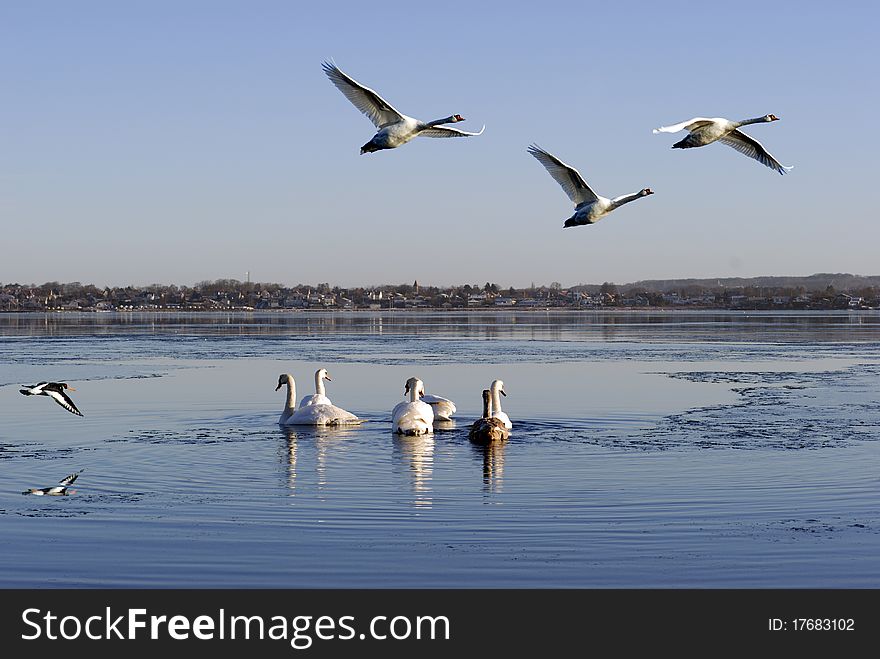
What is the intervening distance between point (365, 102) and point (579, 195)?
3.23 meters

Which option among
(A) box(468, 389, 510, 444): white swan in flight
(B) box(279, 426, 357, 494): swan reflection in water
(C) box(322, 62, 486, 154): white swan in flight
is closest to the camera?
(C) box(322, 62, 486, 154): white swan in flight

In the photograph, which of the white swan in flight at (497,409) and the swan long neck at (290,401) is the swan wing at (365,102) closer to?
the white swan in flight at (497,409)

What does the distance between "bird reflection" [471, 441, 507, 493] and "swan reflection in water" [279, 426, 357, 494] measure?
7.58 ft

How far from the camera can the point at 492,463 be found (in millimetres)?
18625

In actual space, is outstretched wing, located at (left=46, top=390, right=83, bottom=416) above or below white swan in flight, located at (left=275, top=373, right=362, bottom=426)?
above

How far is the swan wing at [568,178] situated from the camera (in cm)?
1600

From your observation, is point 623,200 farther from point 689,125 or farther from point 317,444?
point 317,444

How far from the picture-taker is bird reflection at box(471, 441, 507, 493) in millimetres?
16500

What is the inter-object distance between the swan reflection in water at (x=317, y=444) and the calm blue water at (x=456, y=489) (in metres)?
0.09

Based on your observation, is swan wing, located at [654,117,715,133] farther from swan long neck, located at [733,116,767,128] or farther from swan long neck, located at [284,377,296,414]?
swan long neck, located at [284,377,296,414]

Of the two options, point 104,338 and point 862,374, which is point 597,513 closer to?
point 862,374
